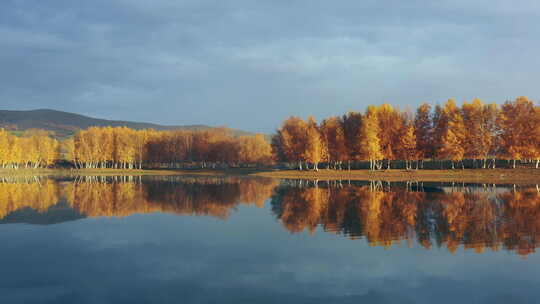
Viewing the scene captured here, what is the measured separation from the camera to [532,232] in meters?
21.2

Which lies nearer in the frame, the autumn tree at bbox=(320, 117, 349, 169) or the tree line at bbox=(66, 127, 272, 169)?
the autumn tree at bbox=(320, 117, 349, 169)

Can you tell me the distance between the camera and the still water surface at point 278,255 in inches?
512

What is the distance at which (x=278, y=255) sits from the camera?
58.3ft

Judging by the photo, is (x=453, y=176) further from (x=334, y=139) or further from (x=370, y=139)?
(x=334, y=139)

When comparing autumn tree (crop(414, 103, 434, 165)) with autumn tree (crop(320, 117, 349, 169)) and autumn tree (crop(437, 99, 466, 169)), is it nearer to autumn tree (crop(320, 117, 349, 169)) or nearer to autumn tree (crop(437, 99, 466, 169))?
autumn tree (crop(437, 99, 466, 169))

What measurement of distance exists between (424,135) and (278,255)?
228 ft

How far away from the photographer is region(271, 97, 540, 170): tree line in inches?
2781

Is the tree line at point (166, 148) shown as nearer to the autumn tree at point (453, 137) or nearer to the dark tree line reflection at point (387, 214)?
the autumn tree at point (453, 137)

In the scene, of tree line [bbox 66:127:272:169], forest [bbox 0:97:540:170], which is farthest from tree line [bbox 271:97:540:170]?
tree line [bbox 66:127:272:169]

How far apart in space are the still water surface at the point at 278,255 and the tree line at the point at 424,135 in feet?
146

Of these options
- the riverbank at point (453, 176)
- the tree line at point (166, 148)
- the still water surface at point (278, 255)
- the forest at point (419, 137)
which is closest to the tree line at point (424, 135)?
the forest at point (419, 137)

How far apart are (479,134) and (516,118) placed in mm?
6462

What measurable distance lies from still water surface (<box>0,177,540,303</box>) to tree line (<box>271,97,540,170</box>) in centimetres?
4455

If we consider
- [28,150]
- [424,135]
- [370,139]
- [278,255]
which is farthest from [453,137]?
[28,150]
